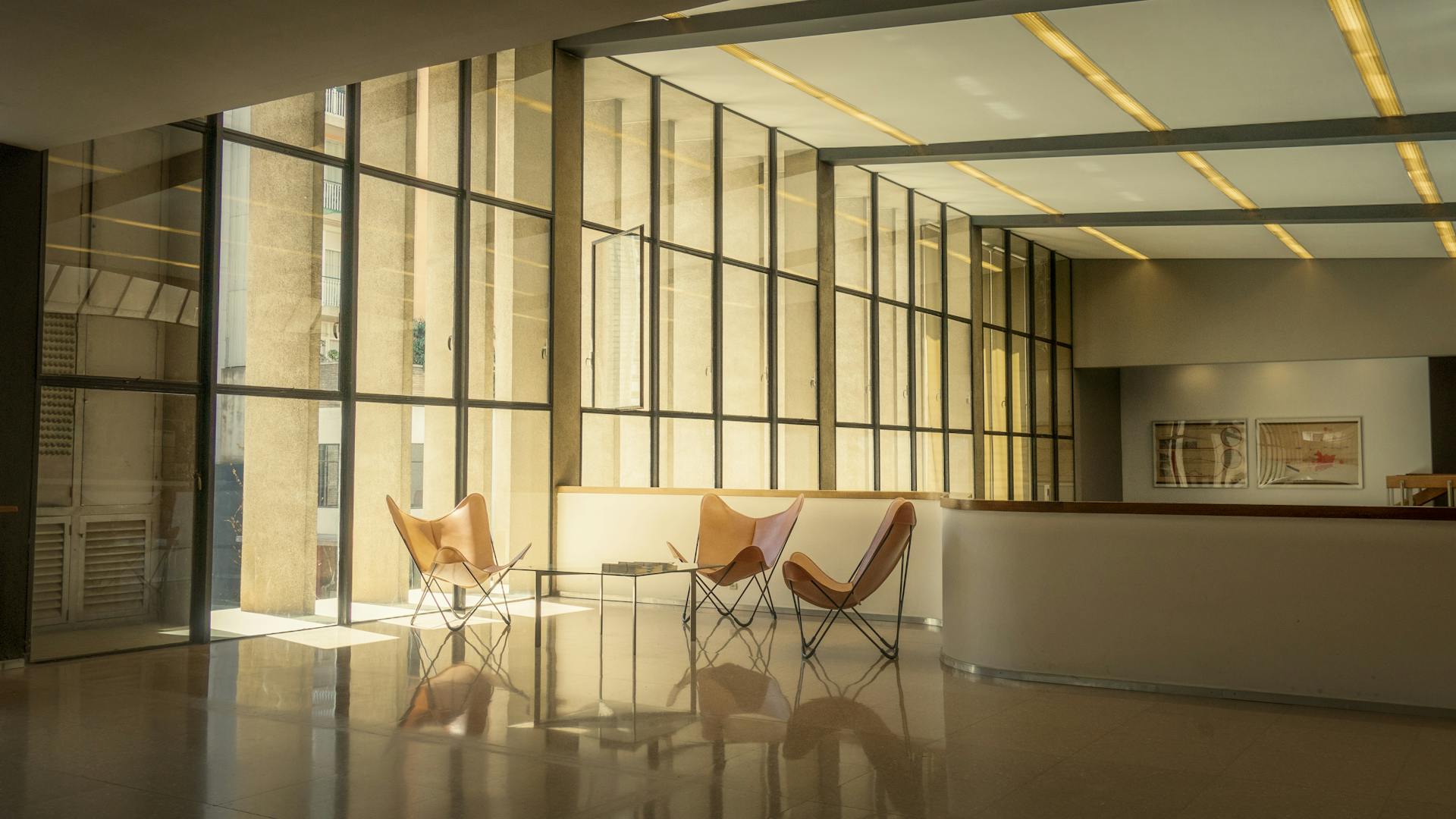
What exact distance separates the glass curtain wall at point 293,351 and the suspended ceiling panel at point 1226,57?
468 cm

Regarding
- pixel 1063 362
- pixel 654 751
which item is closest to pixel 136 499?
pixel 654 751

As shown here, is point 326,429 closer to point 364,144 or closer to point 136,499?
point 136,499

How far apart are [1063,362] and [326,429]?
13.6 metres

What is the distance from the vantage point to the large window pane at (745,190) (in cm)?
1163

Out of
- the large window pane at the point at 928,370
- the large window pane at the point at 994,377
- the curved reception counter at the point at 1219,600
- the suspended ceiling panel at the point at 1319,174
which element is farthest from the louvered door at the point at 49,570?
the large window pane at the point at 994,377

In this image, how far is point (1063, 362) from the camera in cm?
1872

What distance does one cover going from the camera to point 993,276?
1683 cm

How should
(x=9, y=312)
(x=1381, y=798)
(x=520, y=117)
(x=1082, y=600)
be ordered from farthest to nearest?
(x=520, y=117) < (x=9, y=312) < (x=1082, y=600) < (x=1381, y=798)

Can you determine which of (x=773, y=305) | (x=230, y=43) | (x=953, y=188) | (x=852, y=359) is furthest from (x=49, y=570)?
(x=953, y=188)

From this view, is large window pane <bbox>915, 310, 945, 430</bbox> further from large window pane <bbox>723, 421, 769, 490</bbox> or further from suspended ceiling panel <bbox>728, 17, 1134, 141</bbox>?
suspended ceiling panel <bbox>728, 17, 1134, 141</bbox>

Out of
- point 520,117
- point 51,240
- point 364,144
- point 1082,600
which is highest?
point 520,117

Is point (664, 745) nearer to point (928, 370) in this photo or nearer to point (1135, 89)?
point (1135, 89)

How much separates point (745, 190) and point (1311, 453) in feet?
36.9

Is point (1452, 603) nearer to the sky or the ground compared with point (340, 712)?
nearer to the sky
